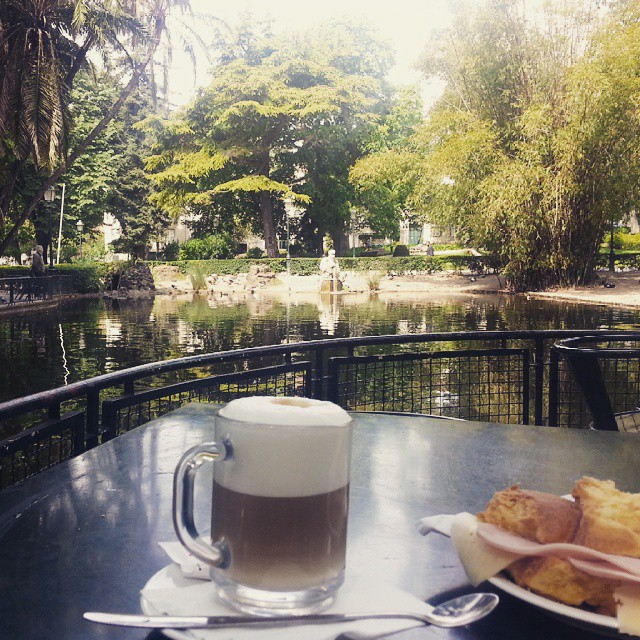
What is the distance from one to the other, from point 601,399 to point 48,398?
6.76 feet

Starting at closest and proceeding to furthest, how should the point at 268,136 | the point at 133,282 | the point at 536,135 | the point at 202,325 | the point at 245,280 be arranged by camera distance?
the point at 202,325 → the point at 536,135 → the point at 133,282 → the point at 245,280 → the point at 268,136

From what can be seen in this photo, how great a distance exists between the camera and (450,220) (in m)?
34.7

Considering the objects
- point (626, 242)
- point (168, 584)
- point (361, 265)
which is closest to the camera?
point (168, 584)

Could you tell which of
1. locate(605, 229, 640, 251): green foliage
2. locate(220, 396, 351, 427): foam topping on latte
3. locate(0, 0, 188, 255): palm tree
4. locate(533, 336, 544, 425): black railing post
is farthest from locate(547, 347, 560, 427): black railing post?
locate(605, 229, 640, 251): green foliage

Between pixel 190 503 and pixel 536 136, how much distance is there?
31.2 meters

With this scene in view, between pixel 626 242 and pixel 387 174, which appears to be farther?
pixel 626 242

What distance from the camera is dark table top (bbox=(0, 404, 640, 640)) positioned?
0.89 m

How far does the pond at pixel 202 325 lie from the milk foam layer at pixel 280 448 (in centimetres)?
909

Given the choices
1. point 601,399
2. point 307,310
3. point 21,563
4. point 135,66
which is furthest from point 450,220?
Answer: point 21,563

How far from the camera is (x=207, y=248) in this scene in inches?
1953

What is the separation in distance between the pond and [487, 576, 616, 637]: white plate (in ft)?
30.4

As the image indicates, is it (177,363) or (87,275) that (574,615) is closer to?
(177,363)

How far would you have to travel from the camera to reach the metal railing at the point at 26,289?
25000 millimetres

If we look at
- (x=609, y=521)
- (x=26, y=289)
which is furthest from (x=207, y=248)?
(x=609, y=521)
